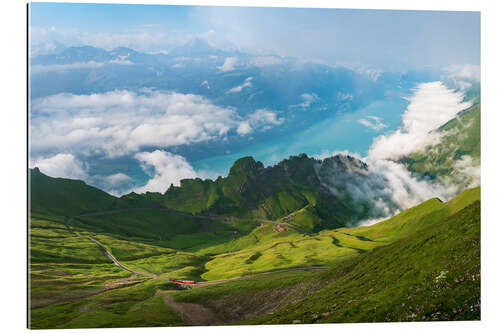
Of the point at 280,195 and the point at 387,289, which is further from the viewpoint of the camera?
the point at 280,195

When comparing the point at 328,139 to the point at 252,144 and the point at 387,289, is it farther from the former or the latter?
the point at 387,289

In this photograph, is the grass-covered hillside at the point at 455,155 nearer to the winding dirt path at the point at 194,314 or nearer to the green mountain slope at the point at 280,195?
the green mountain slope at the point at 280,195

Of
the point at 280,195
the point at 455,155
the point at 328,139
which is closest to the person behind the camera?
the point at 455,155

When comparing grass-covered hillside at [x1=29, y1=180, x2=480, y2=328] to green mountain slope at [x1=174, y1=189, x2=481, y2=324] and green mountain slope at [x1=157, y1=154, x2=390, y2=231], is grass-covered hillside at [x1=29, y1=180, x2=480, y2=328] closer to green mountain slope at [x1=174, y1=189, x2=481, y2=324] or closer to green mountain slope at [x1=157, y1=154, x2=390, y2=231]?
green mountain slope at [x1=174, y1=189, x2=481, y2=324]

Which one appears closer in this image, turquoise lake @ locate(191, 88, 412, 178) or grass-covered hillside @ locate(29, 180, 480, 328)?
grass-covered hillside @ locate(29, 180, 480, 328)

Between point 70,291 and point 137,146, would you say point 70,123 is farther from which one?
point 70,291

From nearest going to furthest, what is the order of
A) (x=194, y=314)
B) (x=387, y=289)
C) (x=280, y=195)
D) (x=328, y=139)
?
(x=387, y=289) < (x=194, y=314) < (x=328, y=139) < (x=280, y=195)

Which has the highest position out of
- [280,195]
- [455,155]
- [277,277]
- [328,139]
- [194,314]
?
[328,139]

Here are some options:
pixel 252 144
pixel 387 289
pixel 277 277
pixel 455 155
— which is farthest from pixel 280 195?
pixel 387 289

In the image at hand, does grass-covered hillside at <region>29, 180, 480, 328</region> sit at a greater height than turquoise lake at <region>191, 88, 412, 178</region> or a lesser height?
lesser

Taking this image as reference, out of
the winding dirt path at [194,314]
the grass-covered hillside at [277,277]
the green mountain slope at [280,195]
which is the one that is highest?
the green mountain slope at [280,195]

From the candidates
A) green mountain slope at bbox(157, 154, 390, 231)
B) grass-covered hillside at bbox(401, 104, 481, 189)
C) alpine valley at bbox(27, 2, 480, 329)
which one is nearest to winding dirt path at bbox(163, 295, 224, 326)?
alpine valley at bbox(27, 2, 480, 329)

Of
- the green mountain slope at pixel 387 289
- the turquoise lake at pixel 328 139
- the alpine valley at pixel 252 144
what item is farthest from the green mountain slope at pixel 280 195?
the green mountain slope at pixel 387 289
